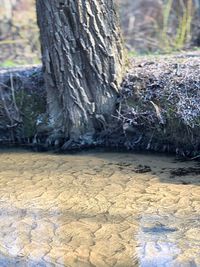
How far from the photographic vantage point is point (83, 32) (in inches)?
221

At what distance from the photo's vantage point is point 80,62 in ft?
18.9

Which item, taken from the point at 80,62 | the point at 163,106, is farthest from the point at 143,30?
the point at 163,106

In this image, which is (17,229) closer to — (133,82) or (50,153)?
(50,153)

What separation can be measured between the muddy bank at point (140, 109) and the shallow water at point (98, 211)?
0.26m

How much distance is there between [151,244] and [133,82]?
8.68 ft

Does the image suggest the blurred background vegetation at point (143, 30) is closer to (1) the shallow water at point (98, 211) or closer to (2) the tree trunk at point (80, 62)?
(2) the tree trunk at point (80, 62)

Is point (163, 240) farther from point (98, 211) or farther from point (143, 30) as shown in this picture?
point (143, 30)

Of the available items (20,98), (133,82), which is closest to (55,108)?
(20,98)

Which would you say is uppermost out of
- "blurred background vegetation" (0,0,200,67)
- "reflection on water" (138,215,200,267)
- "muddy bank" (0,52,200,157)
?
"blurred background vegetation" (0,0,200,67)

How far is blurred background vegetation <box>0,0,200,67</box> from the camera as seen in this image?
9.05m

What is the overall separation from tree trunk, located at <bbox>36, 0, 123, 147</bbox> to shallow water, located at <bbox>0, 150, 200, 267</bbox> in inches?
18.9

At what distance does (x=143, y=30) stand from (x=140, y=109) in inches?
201

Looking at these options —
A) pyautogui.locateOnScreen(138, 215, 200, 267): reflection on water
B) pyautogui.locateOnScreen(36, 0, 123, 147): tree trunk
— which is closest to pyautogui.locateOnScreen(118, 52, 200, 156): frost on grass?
pyautogui.locateOnScreen(36, 0, 123, 147): tree trunk

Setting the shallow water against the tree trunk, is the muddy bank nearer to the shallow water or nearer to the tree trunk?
the tree trunk
